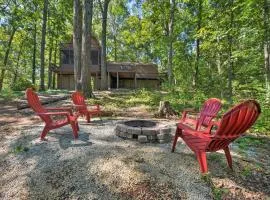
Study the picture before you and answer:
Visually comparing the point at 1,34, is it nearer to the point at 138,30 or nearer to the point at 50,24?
the point at 50,24

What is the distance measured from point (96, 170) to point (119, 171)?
0.34 meters

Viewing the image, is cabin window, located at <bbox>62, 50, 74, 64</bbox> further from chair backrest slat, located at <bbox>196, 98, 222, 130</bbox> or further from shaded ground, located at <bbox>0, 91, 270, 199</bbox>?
chair backrest slat, located at <bbox>196, 98, 222, 130</bbox>

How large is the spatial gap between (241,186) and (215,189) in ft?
1.39

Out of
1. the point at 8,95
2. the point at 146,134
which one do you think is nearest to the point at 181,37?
the point at 8,95

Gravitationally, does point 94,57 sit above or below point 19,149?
above

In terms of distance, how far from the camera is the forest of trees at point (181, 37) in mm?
8422

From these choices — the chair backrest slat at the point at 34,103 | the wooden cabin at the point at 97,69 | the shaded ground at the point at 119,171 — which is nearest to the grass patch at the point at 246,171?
the shaded ground at the point at 119,171

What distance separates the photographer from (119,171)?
11.0 feet

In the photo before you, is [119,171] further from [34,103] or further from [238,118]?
[34,103]

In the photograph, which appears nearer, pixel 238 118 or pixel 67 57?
pixel 238 118

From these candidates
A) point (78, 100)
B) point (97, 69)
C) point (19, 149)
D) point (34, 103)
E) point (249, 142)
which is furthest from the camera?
point (97, 69)

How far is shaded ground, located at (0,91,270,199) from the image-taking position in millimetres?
2924

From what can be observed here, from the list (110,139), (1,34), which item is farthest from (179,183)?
(1,34)

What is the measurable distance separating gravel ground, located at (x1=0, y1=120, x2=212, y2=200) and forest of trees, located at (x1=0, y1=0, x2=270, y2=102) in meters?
5.14
